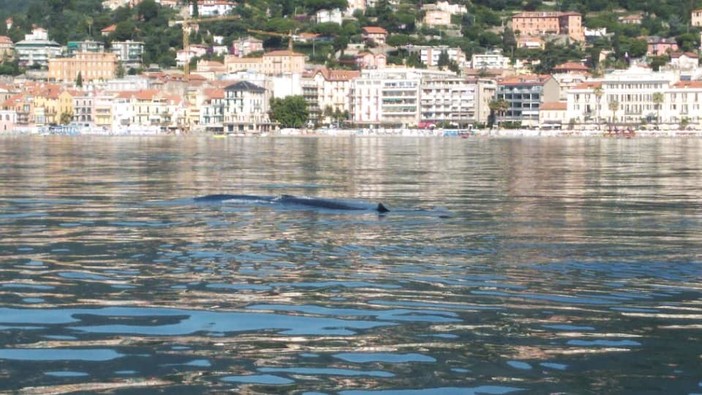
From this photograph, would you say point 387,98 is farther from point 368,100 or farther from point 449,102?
point 449,102

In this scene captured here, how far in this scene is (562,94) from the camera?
14662 centimetres

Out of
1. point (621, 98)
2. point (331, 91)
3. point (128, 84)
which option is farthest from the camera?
point (128, 84)

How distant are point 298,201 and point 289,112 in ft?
381

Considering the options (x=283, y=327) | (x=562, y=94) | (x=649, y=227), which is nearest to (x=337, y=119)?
(x=562, y=94)

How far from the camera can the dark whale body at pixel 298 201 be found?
25161 mm

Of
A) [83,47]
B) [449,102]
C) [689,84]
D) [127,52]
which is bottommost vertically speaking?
[449,102]

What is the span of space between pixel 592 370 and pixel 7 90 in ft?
514

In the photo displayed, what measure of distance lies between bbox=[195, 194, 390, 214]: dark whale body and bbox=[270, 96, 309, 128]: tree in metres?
114

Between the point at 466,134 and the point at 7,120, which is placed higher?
the point at 7,120

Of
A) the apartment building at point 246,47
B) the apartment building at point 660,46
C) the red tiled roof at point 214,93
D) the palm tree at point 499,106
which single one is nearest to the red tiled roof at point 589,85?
the palm tree at point 499,106

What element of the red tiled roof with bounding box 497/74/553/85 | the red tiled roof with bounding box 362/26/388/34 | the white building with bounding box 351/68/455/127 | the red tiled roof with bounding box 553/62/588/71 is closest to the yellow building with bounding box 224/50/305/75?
the white building with bounding box 351/68/455/127

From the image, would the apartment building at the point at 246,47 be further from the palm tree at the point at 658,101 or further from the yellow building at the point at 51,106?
the palm tree at the point at 658,101

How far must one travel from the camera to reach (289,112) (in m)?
142

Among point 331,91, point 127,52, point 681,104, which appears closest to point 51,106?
point 331,91
